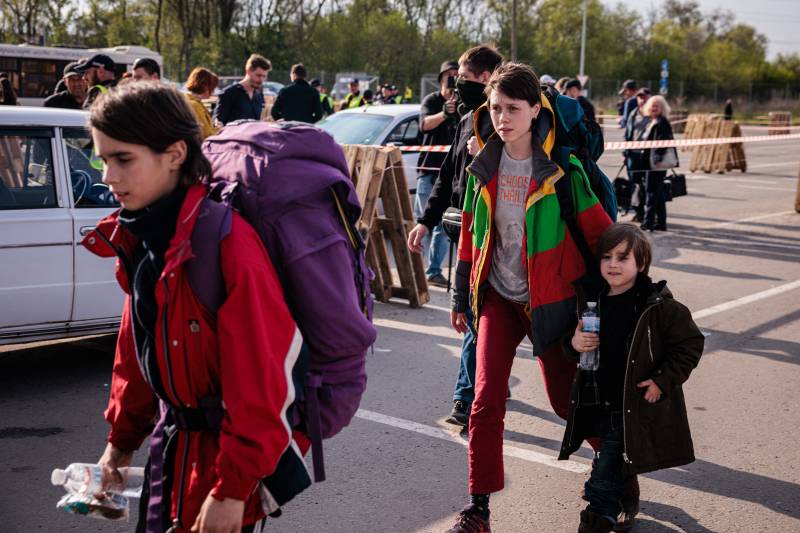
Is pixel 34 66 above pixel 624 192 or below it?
above

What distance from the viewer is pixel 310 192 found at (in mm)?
2240

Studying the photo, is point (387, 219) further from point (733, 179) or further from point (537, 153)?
point (733, 179)

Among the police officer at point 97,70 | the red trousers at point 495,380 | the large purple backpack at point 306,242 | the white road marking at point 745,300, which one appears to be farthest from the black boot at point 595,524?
the police officer at point 97,70

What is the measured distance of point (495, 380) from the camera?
3969 mm

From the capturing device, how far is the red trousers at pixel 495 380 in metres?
3.92

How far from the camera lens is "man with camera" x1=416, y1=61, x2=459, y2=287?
9008 millimetres

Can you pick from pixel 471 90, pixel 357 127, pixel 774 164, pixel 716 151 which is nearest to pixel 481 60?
pixel 471 90

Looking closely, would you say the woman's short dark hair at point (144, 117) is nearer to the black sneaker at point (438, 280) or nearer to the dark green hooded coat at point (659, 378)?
the dark green hooded coat at point (659, 378)

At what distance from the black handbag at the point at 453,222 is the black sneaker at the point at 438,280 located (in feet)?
12.1

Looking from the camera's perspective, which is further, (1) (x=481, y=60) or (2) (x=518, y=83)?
(1) (x=481, y=60)

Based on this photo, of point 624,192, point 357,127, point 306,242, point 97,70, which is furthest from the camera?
point 624,192

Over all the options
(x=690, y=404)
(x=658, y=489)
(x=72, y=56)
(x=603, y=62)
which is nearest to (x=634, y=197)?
(x=690, y=404)

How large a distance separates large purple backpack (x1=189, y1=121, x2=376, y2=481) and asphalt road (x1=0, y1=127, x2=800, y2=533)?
6.52 ft

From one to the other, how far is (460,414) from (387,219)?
3.32 meters
